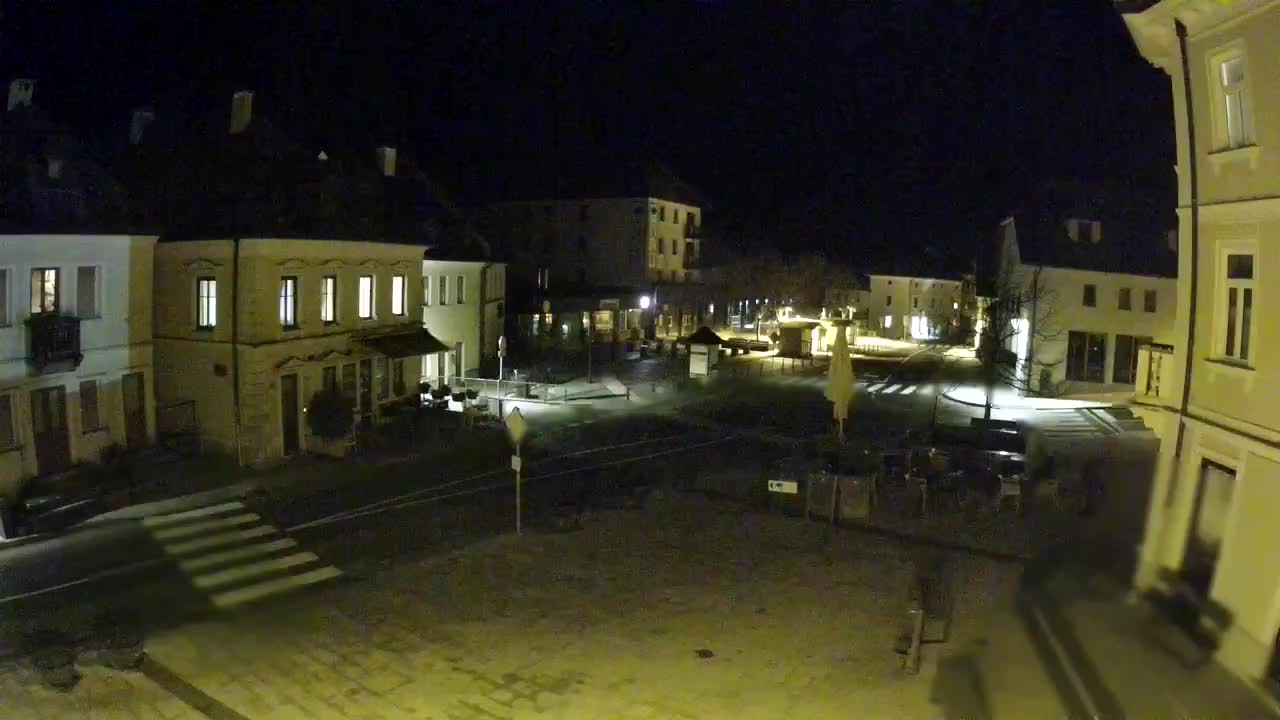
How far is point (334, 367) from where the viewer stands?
26.8 metres

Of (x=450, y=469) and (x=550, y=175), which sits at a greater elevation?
(x=550, y=175)

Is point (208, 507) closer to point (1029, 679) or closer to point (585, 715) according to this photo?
point (585, 715)

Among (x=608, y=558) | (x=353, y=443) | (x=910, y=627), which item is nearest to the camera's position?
(x=910, y=627)

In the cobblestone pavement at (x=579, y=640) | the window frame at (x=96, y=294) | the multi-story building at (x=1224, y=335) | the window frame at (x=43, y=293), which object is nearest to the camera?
the cobblestone pavement at (x=579, y=640)

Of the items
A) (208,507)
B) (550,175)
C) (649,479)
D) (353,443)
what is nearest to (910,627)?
(649,479)

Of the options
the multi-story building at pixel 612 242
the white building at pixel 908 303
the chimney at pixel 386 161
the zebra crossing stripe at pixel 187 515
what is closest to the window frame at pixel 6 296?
the zebra crossing stripe at pixel 187 515

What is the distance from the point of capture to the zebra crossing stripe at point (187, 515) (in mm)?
18422

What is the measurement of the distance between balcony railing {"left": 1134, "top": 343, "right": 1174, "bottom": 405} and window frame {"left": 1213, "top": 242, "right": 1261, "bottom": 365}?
1446 mm

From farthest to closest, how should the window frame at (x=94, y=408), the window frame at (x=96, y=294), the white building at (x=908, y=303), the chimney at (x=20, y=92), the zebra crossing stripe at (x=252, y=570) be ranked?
the white building at (x=908, y=303), the chimney at (x=20, y=92), the window frame at (x=96, y=294), the window frame at (x=94, y=408), the zebra crossing stripe at (x=252, y=570)

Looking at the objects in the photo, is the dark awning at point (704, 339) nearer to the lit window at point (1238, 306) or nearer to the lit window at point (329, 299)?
the lit window at point (329, 299)

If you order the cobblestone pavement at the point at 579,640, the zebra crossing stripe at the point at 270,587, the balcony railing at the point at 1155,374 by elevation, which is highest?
the balcony railing at the point at 1155,374

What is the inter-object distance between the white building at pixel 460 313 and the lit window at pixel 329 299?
706cm

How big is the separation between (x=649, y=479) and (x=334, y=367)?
9686mm

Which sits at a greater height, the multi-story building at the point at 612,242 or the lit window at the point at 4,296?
the multi-story building at the point at 612,242
